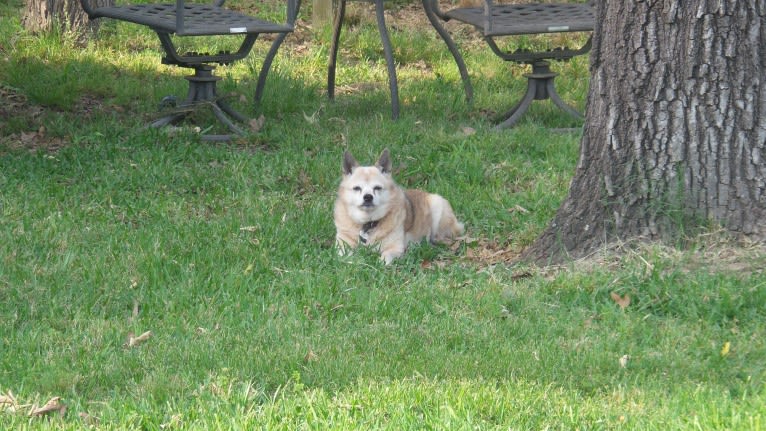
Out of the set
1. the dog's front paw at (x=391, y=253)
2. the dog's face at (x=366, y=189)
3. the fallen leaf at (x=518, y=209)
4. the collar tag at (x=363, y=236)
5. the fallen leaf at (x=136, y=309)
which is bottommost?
the fallen leaf at (x=136, y=309)

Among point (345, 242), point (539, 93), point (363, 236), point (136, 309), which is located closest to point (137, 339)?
point (136, 309)

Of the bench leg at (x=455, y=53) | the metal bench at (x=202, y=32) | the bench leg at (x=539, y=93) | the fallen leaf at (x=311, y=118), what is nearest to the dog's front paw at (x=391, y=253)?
the metal bench at (x=202, y=32)

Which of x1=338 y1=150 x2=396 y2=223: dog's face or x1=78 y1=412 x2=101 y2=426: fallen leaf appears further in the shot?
x1=338 y1=150 x2=396 y2=223: dog's face

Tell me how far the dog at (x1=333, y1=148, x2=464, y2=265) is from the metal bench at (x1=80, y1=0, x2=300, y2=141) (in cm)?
210

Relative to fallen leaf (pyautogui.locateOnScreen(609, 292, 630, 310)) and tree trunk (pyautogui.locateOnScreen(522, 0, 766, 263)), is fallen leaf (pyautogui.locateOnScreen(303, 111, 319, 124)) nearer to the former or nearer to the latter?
tree trunk (pyautogui.locateOnScreen(522, 0, 766, 263))

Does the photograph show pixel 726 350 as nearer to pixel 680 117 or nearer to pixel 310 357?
pixel 680 117

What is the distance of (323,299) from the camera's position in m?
4.99

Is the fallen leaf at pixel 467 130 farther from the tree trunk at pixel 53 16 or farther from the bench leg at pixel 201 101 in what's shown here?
the tree trunk at pixel 53 16

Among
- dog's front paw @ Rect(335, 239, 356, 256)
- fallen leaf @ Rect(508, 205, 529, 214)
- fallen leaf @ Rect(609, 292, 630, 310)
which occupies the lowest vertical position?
dog's front paw @ Rect(335, 239, 356, 256)

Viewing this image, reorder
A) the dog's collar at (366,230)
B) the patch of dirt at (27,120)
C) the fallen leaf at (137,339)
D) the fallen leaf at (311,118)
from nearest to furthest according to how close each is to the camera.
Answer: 1. the fallen leaf at (137,339)
2. the dog's collar at (366,230)
3. the patch of dirt at (27,120)
4. the fallen leaf at (311,118)

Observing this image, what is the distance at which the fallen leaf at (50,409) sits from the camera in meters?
A: 3.77

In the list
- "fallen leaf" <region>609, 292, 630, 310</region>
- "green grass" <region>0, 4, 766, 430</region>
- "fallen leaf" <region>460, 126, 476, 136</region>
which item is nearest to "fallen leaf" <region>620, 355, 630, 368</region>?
→ "green grass" <region>0, 4, 766, 430</region>

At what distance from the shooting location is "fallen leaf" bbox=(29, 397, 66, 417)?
3.77 m

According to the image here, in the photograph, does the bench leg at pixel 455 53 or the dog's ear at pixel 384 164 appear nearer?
the dog's ear at pixel 384 164
